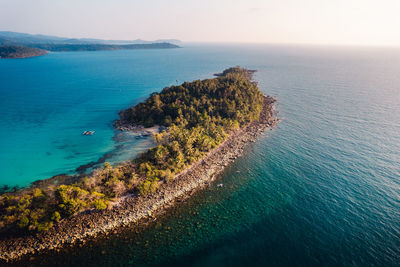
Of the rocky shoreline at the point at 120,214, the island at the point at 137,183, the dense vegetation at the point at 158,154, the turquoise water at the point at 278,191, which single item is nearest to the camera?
the turquoise water at the point at 278,191

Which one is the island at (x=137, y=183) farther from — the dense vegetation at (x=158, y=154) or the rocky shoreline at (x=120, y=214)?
the dense vegetation at (x=158, y=154)

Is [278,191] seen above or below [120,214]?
above

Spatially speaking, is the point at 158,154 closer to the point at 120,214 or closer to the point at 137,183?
the point at 137,183

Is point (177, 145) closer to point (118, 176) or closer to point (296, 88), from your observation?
point (118, 176)

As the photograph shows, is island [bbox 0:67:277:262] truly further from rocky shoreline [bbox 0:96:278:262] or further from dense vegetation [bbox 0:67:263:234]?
dense vegetation [bbox 0:67:263:234]

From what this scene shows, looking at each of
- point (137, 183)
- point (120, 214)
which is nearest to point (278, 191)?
point (137, 183)

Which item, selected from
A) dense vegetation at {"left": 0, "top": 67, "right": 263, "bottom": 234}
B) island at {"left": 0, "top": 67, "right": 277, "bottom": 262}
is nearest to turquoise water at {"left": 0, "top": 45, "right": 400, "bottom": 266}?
island at {"left": 0, "top": 67, "right": 277, "bottom": 262}

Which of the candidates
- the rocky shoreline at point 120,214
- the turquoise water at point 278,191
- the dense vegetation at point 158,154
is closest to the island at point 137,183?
the rocky shoreline at point 120,214

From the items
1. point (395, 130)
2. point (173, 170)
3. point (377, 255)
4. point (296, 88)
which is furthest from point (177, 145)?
point (296, 88)
